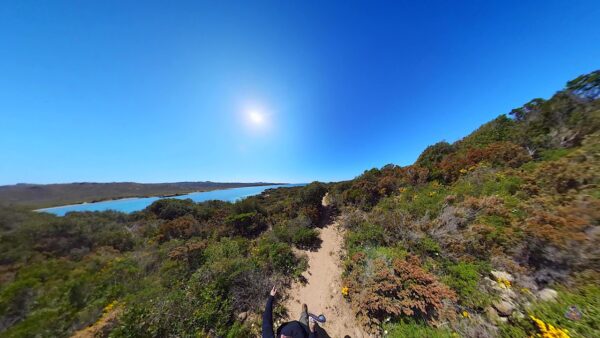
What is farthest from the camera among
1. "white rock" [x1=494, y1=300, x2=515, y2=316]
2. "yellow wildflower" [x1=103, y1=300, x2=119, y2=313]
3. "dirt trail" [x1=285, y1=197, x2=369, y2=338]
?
"dirt trail" [x1=285, y1=197, x2=369, y2=338]

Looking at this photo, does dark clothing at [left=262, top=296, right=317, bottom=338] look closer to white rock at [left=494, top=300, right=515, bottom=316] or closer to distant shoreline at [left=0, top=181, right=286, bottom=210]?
white rock at [left=494, top=300, right=515, bottom=316]

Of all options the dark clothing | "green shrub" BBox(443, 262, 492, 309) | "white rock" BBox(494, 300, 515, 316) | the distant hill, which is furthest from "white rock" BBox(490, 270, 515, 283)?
the distant hill

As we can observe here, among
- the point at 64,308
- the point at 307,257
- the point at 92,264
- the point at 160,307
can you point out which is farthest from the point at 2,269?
the point at 307,257

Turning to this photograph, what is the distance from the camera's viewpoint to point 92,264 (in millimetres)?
5656

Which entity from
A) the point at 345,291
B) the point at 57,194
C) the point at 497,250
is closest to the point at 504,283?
the point at 497,250

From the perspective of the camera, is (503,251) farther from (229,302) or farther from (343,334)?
(229,302)

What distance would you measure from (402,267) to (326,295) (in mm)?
2452

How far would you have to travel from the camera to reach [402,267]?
4750mm

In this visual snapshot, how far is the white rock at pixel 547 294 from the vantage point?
3426 millimetres

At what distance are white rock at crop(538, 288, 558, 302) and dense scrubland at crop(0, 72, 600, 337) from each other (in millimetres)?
29

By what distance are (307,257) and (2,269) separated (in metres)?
8.71

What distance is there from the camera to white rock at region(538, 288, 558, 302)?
3426mm

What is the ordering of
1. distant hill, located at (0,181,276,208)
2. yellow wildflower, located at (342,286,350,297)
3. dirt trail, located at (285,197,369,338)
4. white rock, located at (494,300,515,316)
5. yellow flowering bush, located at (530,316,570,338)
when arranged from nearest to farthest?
yellow flowering bush, located at (530,316,570,338) < white rock, located at (494,300,515,316) < dirt trail, located at (285,197,369,338) < yellow wildflower, located at (342,286,350,297) < distant hill, located at (0,181,276,208)

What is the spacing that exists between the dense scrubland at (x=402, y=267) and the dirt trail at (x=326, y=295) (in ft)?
1.16
